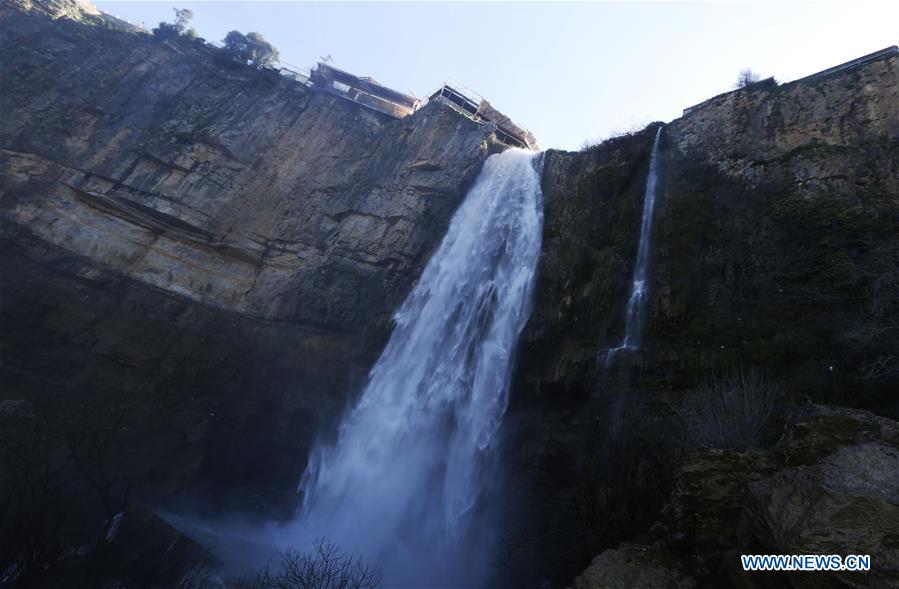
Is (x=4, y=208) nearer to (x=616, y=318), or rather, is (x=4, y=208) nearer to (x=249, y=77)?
(x=249, y=77)

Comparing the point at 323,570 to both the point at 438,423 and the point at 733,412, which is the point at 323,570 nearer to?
the point at 438,423

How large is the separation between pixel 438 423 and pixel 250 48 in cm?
3549

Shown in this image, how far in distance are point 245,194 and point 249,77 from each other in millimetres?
10663

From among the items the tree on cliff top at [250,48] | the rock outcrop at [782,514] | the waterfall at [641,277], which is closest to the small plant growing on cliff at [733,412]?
the rock outcrop at [782,514]

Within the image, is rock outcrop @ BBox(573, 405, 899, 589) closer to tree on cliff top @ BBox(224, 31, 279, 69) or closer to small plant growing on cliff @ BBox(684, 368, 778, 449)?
small plant growing on cliff @ BBox(684, 368, 778, 449)

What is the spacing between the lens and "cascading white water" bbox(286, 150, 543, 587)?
1958 centimetres

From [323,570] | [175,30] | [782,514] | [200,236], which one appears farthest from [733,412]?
[175,30]

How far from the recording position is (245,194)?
3070 cm

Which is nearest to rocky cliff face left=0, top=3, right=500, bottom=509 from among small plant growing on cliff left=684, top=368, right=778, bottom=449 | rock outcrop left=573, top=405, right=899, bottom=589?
small plant growing on cliff left=684, top=368, right=778, bottom=449

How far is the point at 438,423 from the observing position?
22000mm

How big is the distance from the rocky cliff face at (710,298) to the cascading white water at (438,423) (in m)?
1.63

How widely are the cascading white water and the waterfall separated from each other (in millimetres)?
5134

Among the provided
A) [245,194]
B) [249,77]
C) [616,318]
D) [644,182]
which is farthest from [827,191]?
[249,77]

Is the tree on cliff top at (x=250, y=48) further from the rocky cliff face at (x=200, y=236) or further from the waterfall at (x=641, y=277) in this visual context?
the waterfall at (x=641, y=277)
